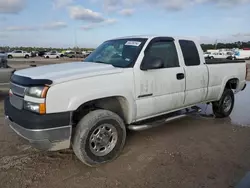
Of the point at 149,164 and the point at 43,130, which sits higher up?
the point at 43,130

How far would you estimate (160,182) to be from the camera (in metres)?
3.33

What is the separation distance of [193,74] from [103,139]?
94.5 inches

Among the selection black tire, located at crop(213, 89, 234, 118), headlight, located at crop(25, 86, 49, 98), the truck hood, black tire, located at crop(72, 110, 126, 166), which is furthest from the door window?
black tire, located at crop(213, 89, 234, 118)

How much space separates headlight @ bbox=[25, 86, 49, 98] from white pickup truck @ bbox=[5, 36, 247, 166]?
0.5 inches

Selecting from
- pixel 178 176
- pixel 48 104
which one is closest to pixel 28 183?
pixel 48 104

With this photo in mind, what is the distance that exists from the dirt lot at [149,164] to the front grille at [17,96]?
586mm

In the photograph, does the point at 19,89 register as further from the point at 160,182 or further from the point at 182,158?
the point at 182,158

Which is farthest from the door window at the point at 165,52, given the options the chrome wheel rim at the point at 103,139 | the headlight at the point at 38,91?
the headlight at the point at 38,91

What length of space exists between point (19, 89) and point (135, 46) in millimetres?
2052

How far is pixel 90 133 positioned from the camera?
143 inches

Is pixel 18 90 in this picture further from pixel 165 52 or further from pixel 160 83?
pixel 165 52

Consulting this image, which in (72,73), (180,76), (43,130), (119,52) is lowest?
(43,130)

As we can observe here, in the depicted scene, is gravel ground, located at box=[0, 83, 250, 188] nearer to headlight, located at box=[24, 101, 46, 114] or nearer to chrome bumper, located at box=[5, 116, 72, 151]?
chrome bumper, located at box=[5, 116, 72, 151]

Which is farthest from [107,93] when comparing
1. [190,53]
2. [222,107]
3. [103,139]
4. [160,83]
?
[222,107]
